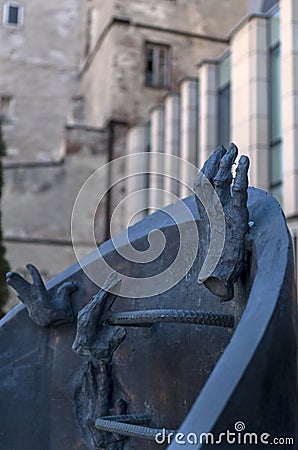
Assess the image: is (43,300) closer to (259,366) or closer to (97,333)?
(97,333)

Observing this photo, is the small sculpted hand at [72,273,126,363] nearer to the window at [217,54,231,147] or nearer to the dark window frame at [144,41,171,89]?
the window at [217,54,231,147]

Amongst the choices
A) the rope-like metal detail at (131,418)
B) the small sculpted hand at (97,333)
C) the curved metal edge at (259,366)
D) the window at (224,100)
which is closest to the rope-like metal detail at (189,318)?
the small sculpted hand at (97,333)

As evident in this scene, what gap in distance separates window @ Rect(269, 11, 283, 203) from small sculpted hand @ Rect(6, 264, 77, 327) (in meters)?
7.49

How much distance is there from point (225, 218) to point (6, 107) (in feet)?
66.2

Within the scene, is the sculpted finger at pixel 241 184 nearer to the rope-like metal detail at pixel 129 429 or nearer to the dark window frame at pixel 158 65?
the rope-like metal detail at pixel 129 429

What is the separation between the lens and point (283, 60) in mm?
10062

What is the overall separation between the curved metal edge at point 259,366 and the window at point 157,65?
16659 millimetres

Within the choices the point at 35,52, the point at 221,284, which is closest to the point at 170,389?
the point at 221,284

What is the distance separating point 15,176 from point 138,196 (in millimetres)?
3813

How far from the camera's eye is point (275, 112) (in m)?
10.6

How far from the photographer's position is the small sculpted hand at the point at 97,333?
2518 mm

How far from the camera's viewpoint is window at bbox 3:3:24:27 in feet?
71.4

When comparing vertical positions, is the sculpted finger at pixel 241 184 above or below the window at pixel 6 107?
below

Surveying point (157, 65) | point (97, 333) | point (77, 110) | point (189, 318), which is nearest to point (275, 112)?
point (157, 65)
